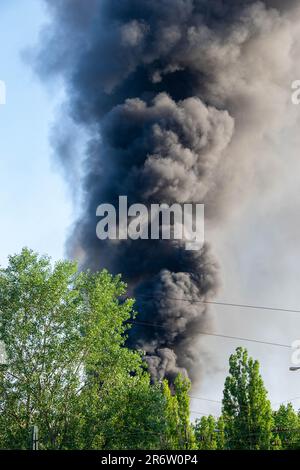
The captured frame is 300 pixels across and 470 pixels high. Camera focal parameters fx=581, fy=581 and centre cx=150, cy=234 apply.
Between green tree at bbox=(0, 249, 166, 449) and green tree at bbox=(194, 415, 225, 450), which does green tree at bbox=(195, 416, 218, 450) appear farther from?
green tree at bbox=(0, 249, 166, 449)

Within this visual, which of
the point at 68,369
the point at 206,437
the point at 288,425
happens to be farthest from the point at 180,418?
the point at 288,425

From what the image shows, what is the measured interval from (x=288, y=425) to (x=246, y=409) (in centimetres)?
1557

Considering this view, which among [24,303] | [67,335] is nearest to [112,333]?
[67,335]

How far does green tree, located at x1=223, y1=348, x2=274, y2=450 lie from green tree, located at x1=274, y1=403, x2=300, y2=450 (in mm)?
7133

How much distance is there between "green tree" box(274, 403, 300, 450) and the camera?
1658 inches

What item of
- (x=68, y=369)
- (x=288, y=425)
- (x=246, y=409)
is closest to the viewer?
(x=68, y=369)

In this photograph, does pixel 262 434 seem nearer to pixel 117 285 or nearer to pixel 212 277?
pixel 117 285

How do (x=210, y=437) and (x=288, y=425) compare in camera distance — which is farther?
(x=288, y=425)

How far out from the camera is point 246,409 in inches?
1384

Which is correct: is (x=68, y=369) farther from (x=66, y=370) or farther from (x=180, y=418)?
(x=180, y=418)

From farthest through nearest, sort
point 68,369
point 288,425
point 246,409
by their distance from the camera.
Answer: point 288,425 → point 246,409 → point 68,369

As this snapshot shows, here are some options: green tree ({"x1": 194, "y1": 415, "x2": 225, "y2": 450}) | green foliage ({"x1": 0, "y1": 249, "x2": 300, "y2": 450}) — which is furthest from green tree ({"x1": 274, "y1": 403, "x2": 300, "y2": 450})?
green foliage ({"x1": 0, "y1": 249, "x2": 300, "y2": 450})

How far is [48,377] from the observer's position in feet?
92.9

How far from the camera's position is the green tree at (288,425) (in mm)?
42112
